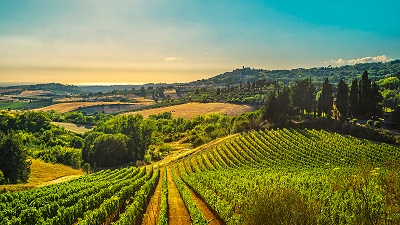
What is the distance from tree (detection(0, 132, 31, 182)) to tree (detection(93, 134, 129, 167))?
23.3 m

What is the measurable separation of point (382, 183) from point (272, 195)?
6.63 m

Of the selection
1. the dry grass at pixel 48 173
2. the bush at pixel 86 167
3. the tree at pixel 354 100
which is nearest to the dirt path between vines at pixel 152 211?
the dry grass at pixel 48 173

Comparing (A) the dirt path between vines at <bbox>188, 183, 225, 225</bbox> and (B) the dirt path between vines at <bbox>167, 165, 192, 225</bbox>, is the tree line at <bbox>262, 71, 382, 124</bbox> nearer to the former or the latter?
(B) the dirt path between vines at <bbox>167, 165, 192, 225</bbox>

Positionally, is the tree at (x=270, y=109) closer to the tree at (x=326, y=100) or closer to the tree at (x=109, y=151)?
the tree at (x=326, y=100)

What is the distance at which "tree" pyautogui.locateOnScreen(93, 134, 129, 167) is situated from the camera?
92.3 meters

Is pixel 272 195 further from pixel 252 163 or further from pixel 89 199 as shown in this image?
pixel 252 163

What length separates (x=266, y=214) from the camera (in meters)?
14.8

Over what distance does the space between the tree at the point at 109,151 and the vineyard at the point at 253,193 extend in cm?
2088

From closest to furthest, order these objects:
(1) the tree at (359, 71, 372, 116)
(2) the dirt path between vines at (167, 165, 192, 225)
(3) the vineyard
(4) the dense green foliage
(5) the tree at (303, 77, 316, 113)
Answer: (3) the vineyard
(2) the dirt path between vines at (167, 165, 192, 225)
(1) the tree at (359, 71, 372, 116)
(5) the tree at (303, 77, 316, 113)
(4) the dense green foliage

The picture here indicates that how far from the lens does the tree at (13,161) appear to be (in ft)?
218

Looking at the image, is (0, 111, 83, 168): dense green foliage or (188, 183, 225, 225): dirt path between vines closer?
(188, 183, 225, 225): dirt path between vines

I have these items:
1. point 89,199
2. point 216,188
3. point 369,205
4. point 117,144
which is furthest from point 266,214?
point 117,144

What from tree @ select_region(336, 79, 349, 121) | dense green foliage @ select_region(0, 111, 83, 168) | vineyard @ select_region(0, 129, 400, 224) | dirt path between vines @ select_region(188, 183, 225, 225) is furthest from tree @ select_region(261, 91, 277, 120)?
dirt path between vines @ select_region(188, 183, 225, 225)

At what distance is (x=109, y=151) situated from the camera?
92.6 meters
